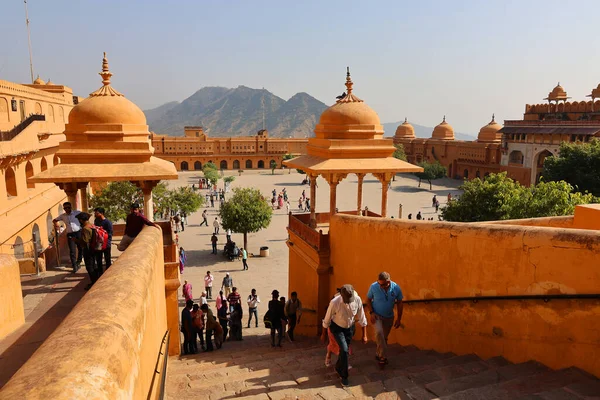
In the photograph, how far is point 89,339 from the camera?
2.16m

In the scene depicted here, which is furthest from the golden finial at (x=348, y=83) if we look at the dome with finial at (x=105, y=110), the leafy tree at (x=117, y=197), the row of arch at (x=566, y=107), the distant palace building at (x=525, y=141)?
the row of arch at (x=566, y=107)

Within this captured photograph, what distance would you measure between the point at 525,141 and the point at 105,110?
124 feet

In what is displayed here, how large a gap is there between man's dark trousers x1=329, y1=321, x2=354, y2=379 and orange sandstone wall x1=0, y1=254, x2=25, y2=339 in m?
3.38

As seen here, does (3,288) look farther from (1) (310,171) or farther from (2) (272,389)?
(1) (310,171)

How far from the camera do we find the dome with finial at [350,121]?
10820 mm

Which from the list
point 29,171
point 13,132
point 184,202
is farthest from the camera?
point 184,202

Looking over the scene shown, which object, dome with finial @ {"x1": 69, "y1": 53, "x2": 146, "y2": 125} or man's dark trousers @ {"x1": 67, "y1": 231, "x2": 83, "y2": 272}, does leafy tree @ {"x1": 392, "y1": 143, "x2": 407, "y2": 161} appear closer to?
dome with finial @ {"x1": 69, "y1": 53, "x2": 146, "y2": 125}

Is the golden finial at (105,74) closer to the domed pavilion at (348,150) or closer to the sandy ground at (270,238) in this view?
the domed pavilion at (348,150)

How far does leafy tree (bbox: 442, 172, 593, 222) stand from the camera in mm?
13039

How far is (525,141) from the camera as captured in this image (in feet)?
124

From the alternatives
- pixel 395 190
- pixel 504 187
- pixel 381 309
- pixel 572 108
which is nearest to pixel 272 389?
pixel 381 309

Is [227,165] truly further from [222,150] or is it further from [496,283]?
[496,283]

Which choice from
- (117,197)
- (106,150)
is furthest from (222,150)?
(106,150)

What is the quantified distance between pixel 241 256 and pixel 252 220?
5.36 ft
